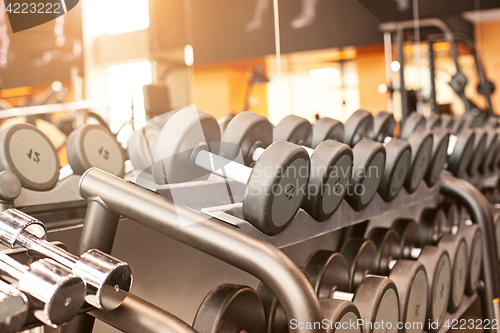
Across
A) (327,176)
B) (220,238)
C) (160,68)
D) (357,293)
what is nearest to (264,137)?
(327,176)

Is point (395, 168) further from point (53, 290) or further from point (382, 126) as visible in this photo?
point (53, 290)

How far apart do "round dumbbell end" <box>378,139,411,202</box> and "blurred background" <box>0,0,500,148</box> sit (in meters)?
0.53

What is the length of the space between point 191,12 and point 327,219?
122cm

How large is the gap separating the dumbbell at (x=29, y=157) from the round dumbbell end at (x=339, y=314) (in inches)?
29.2

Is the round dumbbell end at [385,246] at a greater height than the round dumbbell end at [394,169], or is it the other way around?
the round dumbbell end at [394,169]

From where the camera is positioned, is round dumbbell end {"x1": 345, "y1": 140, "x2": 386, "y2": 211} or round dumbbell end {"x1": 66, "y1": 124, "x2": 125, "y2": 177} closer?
round dumbbell end {"x1": 345, "y1": 140, "x2": 386, "y2": 211}

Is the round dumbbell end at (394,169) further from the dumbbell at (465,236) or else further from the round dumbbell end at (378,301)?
the dumbbell at (465,236)

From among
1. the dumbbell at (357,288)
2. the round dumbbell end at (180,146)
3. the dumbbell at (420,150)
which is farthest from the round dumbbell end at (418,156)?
the round dumbbell end at (180,146)

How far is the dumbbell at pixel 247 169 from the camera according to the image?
29.1 inches

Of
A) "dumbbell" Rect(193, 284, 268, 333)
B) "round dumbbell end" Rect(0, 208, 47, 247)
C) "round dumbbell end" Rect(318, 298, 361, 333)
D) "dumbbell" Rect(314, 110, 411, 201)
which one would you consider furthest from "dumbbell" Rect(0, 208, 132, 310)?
"dumbbell" Rect(314, 110, 411, 201)

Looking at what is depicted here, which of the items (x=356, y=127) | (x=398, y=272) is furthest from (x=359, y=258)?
(x=356, y=127)

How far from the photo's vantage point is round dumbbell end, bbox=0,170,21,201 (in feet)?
2.69

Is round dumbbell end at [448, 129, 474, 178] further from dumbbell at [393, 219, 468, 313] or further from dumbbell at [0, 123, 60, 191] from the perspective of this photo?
dumbbell at [0, 123, 60, 191]

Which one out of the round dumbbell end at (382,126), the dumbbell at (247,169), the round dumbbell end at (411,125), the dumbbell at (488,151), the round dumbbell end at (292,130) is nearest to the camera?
the dumbbell at (247,169)
